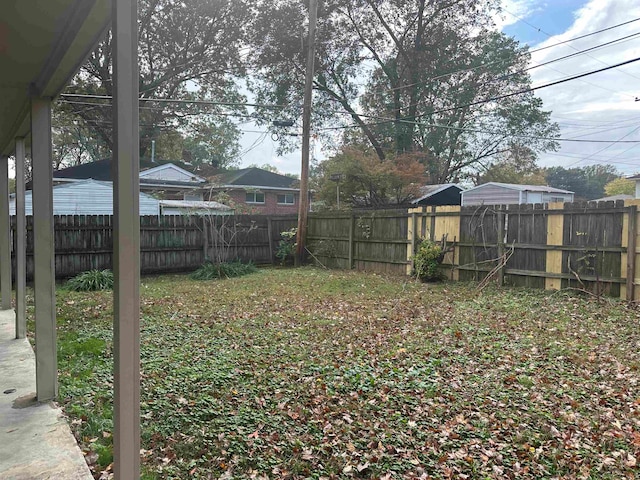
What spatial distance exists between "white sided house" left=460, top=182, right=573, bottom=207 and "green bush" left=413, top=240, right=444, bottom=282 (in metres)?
7.57

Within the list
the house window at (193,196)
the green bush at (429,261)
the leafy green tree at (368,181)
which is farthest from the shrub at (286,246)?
the house window at (193,196)

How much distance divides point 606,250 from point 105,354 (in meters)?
7.02

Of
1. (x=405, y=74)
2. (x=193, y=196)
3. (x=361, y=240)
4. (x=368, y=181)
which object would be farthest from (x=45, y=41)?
(x=405, y=74)

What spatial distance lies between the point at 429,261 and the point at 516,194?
32.5 feet

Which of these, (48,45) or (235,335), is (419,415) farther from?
(48,45)

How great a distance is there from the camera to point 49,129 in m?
3.08

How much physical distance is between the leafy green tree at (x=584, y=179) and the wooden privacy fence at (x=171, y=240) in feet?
116

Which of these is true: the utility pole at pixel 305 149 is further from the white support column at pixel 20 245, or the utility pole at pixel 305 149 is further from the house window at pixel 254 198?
the house window at pixel 254 198

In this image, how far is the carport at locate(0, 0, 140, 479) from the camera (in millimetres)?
1554

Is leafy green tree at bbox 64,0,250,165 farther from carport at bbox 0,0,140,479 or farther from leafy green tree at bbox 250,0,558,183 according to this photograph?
carport at bbox 0,0,140,479

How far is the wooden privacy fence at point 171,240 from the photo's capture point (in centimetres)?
921

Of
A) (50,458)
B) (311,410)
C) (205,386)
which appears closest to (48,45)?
(50,458)

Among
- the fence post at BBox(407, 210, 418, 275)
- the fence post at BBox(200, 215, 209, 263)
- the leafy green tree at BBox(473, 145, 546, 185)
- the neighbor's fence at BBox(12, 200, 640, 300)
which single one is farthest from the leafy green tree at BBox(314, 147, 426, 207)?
the leafy green tree at BBox(473, 145, 546, 185)

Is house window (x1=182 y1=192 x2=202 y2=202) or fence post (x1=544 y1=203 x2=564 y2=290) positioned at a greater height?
house window (x1=182 y1=192 x2=202 y2=202)
